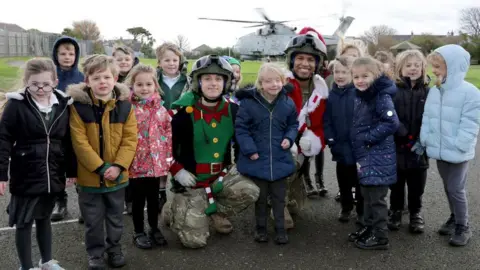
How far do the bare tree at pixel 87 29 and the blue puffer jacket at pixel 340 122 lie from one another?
55592mm

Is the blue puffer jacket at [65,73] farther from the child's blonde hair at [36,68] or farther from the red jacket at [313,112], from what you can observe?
the red jacket at [313,112]

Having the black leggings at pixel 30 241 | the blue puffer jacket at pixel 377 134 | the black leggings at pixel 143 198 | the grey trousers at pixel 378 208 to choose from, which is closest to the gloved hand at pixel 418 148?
the blue puffer jacket at pixel 377 134

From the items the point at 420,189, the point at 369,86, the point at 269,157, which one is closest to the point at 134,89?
the point at 269,157

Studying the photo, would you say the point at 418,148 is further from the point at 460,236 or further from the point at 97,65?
the point at 97,65

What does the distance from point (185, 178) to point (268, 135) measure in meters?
0.91

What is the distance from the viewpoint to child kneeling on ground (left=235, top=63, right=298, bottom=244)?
415 cm

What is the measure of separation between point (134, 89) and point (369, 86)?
219 centimetres

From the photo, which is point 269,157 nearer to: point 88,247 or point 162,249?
point 162,249

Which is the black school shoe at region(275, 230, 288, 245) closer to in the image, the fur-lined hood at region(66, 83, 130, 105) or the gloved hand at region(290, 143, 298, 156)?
the gloved hand at region(290, 143, 298, 156)

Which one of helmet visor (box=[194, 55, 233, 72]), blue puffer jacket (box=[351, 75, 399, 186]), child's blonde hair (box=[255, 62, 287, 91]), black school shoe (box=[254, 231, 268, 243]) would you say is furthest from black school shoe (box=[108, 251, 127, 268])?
blue puffer jacket (box=[351, 75, 399, 186])

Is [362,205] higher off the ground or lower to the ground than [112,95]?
lower

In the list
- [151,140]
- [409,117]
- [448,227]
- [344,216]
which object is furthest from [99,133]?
[448,227]

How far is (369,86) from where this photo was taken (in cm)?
407

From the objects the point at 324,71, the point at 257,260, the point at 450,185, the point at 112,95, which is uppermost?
the point at 324,71
